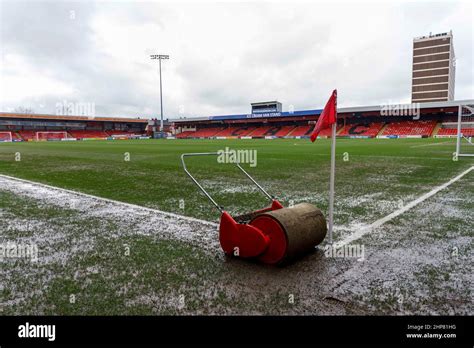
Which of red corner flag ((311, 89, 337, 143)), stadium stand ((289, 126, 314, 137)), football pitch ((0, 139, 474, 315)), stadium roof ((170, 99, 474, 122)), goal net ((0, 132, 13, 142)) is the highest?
stadium roof ((170, 99, 474, 122))

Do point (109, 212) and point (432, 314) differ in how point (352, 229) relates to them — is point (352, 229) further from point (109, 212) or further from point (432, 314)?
point (109, 212)

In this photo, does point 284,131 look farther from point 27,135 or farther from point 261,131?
point 27,135

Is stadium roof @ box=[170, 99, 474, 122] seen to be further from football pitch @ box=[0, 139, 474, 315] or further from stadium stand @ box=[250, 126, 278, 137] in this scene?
football pitch @ box=[0, 139, 474, 315]

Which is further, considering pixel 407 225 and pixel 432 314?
pixel 407 225

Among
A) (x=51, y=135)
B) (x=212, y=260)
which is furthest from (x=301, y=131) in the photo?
(x=212, y=260)

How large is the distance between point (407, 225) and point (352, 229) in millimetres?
933

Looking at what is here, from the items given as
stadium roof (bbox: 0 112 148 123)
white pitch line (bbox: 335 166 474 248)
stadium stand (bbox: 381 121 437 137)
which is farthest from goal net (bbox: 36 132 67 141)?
white pitch line (bbox: 335 166 474 248)

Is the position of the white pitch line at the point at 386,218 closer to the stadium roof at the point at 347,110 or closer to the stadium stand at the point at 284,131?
the stadium roof at the point at 347,110

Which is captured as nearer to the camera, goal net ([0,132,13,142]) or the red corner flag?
the red corner flag

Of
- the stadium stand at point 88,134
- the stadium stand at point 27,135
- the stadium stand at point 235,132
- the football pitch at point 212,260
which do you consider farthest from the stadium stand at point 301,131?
the football pitch at point 212,260

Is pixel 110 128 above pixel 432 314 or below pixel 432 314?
above

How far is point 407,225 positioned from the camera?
16.8ft
